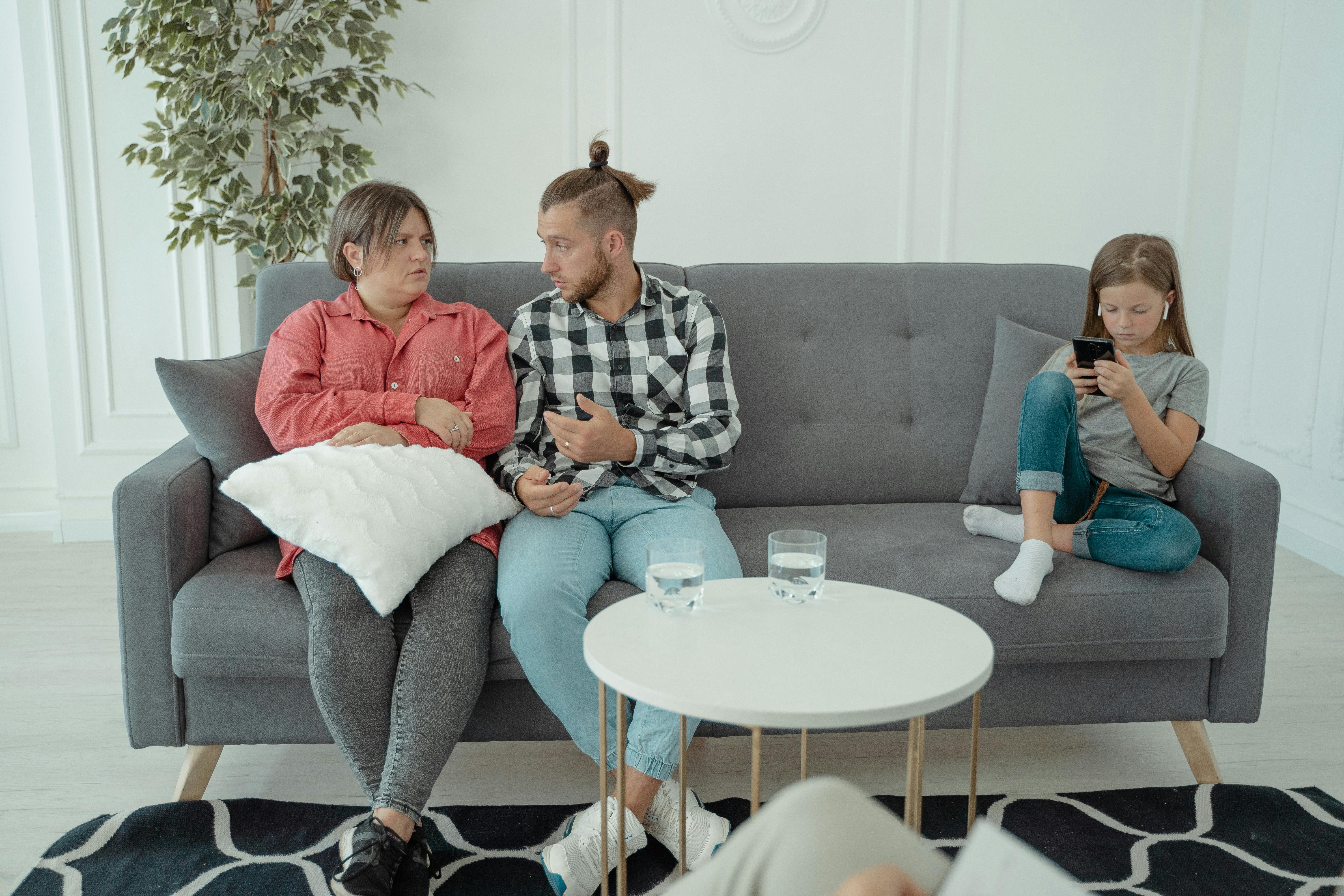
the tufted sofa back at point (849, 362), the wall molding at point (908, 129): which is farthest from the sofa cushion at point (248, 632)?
the wall molding at point (908, 129)

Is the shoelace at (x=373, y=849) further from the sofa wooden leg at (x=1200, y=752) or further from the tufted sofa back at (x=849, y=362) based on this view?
the sofa wooden leg at (x=1200, y=752)

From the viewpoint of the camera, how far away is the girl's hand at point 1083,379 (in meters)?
1.78

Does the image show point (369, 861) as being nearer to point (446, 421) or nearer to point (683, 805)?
point (683, 805)

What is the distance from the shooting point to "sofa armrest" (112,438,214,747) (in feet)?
4.99

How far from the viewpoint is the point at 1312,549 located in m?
3.06

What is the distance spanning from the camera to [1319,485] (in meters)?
3.07

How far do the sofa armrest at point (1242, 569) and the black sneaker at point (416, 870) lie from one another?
52.7 inches

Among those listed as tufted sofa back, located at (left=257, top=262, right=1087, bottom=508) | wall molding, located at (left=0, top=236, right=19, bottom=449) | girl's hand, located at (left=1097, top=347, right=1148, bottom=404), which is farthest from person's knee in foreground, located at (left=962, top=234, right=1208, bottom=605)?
wall molding, located at (left=0, top=236, right=19, bottom=449)

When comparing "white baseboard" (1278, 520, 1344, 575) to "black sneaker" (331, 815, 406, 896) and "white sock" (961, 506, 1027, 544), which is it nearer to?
"white sock" (961, 506, 1027, 544)

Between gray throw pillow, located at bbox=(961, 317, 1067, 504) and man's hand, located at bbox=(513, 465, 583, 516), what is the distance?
873mm

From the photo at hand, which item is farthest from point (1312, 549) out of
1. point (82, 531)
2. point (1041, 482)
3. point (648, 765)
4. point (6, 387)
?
point (6, 387)

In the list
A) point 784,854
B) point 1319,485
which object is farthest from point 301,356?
point 1319,485

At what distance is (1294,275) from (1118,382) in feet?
6.55

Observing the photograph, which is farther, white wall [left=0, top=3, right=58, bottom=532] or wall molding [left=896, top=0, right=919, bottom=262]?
wall molding [left=896, top=0, right=919, bottom=262]
